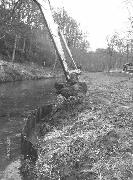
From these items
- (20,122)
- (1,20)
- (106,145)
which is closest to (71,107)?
(20,122)

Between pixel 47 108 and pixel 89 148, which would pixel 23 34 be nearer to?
pixel 47 108

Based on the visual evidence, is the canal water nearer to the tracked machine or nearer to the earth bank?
the tracked machine

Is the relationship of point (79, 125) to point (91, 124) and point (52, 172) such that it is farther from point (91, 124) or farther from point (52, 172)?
point (52, 172)

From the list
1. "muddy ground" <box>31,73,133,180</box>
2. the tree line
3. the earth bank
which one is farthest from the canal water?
the tree line

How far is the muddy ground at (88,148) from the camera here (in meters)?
5.43

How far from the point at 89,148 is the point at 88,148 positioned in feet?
0.08

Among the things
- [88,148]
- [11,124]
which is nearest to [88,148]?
[88,148]

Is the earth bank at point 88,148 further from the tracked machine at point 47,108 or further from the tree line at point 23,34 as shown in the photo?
the tree line at point 23,34

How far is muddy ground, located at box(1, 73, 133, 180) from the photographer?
5.43 m

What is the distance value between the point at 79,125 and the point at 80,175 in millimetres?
3018

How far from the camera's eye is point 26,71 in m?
33.7

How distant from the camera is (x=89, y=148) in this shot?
21.0 feet

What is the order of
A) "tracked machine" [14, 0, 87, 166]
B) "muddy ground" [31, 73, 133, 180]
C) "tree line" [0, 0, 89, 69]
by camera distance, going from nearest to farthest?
1. "muddy ground" [31, 73, 133, 180]
2. "tracked machine" [14, 0, 87, 166]
3. "tree line" [0, 0, 89, 69]

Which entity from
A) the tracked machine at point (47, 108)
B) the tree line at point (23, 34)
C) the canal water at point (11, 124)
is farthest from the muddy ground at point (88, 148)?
the tree line at point (23, 34)
